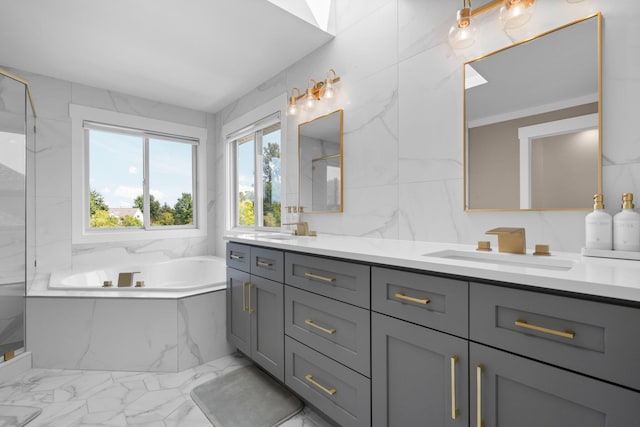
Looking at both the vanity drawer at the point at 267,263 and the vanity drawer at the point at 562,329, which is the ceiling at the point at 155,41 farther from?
the vanity drawer at the point at 562,329

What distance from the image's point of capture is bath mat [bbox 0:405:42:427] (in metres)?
1.53

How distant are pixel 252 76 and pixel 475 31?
6.51ft

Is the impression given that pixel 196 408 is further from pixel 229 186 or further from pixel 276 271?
pixel 229 186

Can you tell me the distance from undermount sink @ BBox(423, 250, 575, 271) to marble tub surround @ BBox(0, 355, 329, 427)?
1.07 meters

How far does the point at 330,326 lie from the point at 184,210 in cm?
296

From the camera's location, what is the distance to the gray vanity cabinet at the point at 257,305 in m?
1.67

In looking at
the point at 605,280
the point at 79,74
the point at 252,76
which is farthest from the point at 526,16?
the point at 79,74

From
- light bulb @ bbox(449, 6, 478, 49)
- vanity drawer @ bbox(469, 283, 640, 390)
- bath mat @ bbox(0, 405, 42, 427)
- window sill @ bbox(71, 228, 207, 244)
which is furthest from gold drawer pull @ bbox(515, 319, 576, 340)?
window sill @ bbox(71, 228, 207, 244)

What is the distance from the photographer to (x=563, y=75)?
1.17 m

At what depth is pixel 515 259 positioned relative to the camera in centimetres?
112

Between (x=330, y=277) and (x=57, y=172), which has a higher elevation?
(x=57, y=172)

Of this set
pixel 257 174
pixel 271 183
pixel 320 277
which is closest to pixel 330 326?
pixel 320 277

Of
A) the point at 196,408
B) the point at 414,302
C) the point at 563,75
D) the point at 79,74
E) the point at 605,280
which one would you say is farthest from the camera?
the point at 79,74

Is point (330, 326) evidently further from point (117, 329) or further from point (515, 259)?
point (117, 329)
